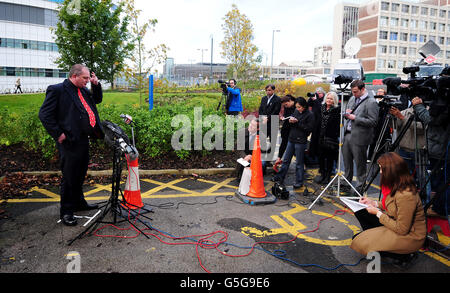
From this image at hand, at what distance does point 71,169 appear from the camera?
4707 millimetres

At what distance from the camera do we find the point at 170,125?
8.09 meters

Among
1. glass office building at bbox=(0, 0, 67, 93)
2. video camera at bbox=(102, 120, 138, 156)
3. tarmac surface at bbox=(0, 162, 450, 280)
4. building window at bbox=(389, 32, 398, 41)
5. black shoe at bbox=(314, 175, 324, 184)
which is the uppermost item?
building window at bbox=(389, 32, 398, 41)

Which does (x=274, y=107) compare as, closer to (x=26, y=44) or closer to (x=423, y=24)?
(x=26, y=44)

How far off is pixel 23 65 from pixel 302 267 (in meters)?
53.6

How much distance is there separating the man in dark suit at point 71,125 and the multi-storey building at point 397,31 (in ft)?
287

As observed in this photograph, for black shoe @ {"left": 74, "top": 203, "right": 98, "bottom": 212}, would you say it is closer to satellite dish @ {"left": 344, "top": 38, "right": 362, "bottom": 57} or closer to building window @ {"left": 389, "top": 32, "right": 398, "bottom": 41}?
satellite dish @ {"left": 344, "top": 38, "right": 362, "bottom": 57}

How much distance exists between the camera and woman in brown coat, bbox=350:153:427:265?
3502mm

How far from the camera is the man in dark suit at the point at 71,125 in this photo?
177 inches

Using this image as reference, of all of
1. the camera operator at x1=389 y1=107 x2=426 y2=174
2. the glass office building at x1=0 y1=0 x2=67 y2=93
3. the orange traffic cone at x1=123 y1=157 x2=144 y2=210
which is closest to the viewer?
the orange traffic cone at x1=123 y1=157 x2=144 y2=210

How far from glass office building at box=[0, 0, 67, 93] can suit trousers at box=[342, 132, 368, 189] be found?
152ft

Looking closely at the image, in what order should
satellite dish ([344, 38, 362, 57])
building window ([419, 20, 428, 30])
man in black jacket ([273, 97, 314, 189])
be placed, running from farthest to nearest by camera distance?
1. building window ([419, 20, 428, 30])
2. satellite dish ([344, 38, 362, 57])
3. man in black jacket ([273, 97, 314, 189])

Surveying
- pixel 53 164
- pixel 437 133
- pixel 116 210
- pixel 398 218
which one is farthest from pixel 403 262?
pixel 53 164

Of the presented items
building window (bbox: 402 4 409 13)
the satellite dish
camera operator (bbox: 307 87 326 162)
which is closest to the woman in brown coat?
camera operator (bbox: 307 87 326 162)

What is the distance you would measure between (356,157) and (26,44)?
52.7 m
